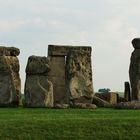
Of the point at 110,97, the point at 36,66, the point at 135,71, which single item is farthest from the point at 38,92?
the point at 110,97

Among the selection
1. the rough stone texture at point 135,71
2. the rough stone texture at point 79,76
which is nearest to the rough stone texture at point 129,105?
the rough stone texture at point 79,76

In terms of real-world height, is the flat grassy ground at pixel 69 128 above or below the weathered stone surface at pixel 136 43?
below

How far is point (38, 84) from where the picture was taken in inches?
1011

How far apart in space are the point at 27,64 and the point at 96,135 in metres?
8.51

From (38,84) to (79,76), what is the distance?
2.04 meters

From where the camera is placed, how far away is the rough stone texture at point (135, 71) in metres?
27.2

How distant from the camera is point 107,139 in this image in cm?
1817

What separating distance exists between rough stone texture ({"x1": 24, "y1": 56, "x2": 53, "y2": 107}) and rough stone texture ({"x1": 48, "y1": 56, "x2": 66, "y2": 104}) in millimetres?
3253

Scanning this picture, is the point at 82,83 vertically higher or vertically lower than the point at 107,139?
higher

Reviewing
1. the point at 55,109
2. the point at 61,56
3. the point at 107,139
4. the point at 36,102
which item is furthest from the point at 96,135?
the point at 61,56

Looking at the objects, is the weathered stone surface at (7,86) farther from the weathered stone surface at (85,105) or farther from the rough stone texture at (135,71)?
the rough stone texture at (135,71)

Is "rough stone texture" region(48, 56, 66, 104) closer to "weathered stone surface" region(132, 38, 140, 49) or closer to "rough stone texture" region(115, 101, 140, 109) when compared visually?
"weathered stone surface" region(132, 38, 140, 49)

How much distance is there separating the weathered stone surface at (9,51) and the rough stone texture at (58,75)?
3.14 metres

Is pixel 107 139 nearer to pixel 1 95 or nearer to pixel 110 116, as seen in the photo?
pixel 110 116
